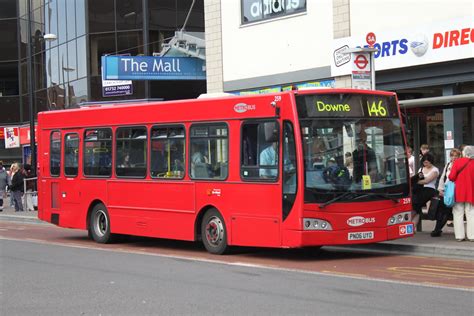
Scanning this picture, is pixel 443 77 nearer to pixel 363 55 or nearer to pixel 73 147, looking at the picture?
pixel 363 55

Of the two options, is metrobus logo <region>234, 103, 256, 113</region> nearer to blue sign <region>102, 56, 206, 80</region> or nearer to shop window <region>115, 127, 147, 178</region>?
shop window <region>115, 127, 147, 178</region>

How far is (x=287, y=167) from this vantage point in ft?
35.6

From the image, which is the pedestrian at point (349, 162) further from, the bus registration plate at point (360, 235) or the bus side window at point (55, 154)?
the bus side window at point (55, 154)

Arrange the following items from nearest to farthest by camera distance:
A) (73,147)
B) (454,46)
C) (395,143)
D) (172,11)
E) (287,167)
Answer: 1. (287,167)
2. (395,143)
3. (73,147)
4. (454,46)
5. (172,11)

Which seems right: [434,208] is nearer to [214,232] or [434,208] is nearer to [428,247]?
[428,247]

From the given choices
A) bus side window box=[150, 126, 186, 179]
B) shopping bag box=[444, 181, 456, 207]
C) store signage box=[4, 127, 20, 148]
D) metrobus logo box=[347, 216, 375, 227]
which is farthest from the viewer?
store signage box=[4, 127, 20, 148]

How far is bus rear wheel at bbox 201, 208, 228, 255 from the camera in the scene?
11922 millimetres

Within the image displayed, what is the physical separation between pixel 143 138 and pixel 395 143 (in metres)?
5.01

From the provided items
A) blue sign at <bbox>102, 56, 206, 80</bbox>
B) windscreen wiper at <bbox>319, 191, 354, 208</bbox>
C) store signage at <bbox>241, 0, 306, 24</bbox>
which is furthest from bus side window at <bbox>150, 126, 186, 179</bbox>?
blue sign at <bbox>102, 56, 206, 80</bbox>

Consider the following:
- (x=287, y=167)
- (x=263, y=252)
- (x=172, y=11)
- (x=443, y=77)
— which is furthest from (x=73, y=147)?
(x=172, y=11)

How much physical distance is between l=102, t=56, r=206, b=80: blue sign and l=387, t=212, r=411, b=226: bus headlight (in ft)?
45.2

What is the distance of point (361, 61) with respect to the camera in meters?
14.0

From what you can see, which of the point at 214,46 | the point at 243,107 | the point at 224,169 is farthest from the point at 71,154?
the point at 214,46

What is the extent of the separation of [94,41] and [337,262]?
83.8 ft
